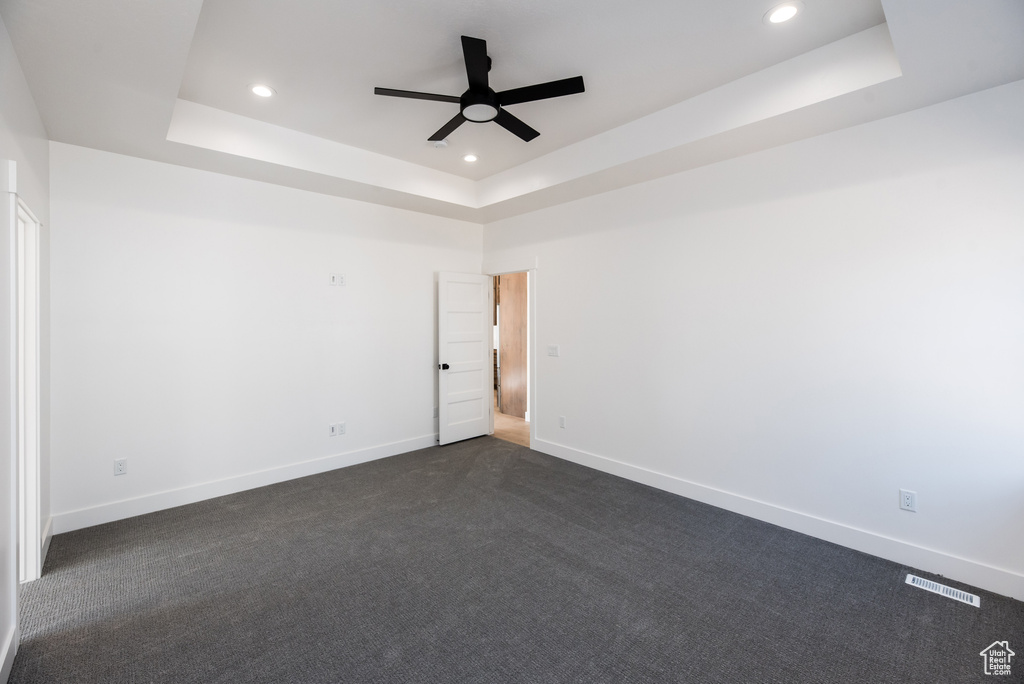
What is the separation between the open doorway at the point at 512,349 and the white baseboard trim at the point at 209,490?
2.23 m

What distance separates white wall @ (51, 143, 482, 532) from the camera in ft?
10.2

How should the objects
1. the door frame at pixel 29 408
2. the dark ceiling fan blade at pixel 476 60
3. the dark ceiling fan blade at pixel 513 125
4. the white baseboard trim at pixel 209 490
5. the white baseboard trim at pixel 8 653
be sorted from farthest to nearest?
the white baseboard trim at pixel 209 490 < the dark ceiling fan blade at pixel 513 125 < the door frame at pixel 29 408 < the dark ceiling fan blade at pixel 476 60 < the white baseboard trim at pixel 8 653

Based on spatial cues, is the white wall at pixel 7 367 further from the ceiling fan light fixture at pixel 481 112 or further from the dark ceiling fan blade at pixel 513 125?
the dark ceiling fan blade at pixel 513 125

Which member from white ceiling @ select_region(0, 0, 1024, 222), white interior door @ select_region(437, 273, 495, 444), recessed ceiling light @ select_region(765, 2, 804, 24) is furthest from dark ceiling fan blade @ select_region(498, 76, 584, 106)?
white interior door @ select_region(437, 273, 495, 444)

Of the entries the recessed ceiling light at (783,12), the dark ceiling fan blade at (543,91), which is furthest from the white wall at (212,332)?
the recessed ceiling light at (783,12)

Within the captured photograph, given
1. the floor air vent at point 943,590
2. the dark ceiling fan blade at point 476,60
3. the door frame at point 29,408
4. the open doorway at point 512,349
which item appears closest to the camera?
the dark ceiling fan blade at point 476,60

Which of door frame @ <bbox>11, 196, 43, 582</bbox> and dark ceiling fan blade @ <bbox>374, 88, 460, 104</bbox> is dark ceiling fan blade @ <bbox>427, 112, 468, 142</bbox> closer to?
dark ceiling fan blade @ <bbox>374, 88, 460, 104</bbox>

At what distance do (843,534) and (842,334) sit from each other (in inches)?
51.0

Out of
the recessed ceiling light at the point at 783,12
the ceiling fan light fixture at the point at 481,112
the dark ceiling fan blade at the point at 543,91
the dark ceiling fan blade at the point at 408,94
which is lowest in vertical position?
the ceiling fan light fixture at the point at 481,112

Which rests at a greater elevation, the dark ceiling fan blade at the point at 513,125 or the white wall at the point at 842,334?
the dark ceiling fan blade at the point at 513,125

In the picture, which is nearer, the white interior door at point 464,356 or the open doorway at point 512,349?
the white interior door at point 464,356

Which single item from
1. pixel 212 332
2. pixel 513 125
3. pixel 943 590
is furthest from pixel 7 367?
pixel 943 590

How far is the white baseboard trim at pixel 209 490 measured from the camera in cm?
309

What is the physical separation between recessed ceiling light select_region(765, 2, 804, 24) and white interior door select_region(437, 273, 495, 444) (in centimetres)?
356
